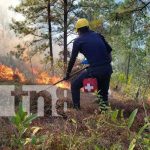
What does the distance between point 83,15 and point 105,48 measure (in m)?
22.0

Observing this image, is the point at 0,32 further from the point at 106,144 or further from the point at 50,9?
the point at 106,144

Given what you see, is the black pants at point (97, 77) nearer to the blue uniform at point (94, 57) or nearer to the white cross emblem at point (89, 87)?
the blue uniform at point (94, 57)

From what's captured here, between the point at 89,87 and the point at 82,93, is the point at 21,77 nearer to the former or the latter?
the point at 82,93

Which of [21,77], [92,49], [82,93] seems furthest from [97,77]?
[21,77]

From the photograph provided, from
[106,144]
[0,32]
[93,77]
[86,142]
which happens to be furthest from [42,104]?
[0,32]

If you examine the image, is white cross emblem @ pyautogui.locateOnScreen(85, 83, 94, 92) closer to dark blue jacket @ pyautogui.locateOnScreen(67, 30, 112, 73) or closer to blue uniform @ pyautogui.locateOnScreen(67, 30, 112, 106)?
blue uniform @ pyautogui.locateOnScreen(67, 30, 112, 106)

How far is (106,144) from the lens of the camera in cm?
503

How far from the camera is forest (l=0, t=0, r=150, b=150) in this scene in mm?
3797

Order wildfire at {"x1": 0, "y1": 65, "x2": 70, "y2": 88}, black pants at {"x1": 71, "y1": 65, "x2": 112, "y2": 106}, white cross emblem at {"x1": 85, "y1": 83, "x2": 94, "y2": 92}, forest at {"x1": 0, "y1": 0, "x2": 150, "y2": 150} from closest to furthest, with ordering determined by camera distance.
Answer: forest at {"x1": 0, "y1": 0, "x2": 150, "y2": 150} < white cross emblem at {"x1": 85, "y1": 83, "x2": 94, "y2": 92} < black pants at {"x1": 71, "y1": 65, "x2": 112, "y2": 106} < wildfire at {"x1": 0, "y1": 65, "x2": 70, "y2": 88}

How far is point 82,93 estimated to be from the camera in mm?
14102

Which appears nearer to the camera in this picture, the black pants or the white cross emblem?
the white cross emblem

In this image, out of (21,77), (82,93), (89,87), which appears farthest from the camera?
(21,77)

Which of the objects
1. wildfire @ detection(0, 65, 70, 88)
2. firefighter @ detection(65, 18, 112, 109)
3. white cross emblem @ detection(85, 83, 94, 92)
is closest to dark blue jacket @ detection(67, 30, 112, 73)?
firefighter @ detection(65, 18, 112, 109)

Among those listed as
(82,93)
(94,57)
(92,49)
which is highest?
(92,49)
